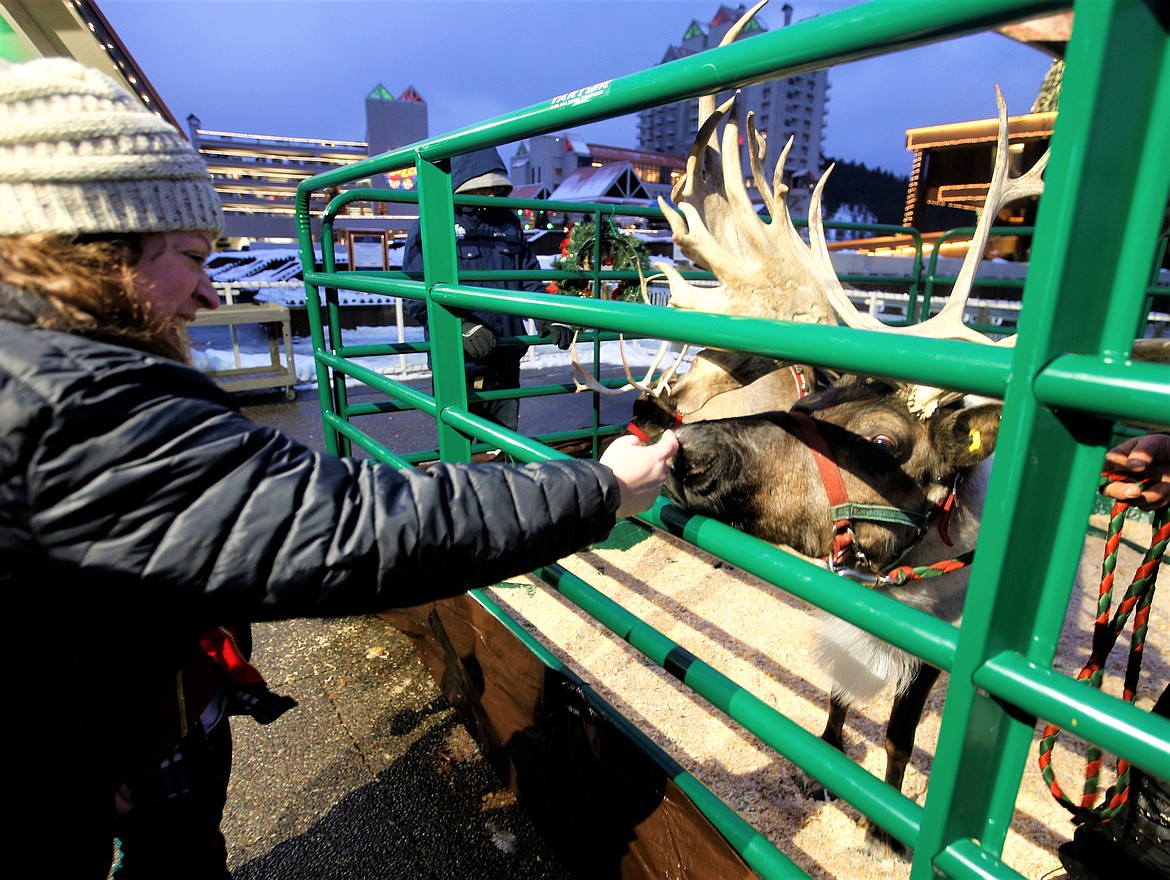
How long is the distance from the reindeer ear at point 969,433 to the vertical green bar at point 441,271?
1273 millimetres

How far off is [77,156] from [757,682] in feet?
9.23

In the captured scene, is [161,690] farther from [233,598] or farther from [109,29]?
[109,29]

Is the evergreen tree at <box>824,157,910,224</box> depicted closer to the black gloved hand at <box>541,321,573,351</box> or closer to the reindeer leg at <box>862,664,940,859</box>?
the black gloved hand at <box>541,321,573,351</box>

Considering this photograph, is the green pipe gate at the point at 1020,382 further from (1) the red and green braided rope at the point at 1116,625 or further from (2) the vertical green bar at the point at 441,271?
(2) the vertical green bar at the point at 441,271

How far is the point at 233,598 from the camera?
851 millimetres

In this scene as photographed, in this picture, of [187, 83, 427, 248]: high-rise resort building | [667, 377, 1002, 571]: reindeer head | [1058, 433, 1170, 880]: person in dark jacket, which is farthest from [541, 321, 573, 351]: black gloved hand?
[187, 83, 427, 248]: high-rise resort building

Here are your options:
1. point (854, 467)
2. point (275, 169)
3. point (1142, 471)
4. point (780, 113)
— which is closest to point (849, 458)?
point (854, 467)

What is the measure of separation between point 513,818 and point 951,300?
1978 millimetres

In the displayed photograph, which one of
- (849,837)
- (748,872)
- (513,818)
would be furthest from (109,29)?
(849,837)

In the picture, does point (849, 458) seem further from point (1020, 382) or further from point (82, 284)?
point (82, 284)

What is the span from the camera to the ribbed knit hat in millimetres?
847

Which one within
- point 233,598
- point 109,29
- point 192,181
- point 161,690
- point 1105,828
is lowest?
point 1105,828

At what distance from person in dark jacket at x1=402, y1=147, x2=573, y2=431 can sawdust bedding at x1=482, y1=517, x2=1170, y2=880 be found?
1.27m

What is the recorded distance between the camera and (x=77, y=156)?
0.86 meters
